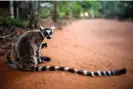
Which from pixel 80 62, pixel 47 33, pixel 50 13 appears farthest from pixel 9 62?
pixel 50 13

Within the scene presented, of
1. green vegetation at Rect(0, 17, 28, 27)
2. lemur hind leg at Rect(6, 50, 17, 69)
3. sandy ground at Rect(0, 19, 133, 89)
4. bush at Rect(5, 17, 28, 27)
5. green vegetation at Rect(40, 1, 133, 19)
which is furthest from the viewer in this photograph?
green vegetation at Rect(40, 1, 133, 19)

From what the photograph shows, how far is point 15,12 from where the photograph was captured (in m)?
11.1

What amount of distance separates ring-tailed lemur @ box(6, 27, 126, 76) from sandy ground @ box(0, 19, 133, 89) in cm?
18

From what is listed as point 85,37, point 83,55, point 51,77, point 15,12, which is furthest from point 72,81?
point 15,12

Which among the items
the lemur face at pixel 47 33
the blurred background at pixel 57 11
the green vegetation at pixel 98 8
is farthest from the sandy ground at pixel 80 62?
the green vegetation at pixel 98 8

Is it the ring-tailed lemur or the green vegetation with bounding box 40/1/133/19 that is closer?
the ring-tailed lemur

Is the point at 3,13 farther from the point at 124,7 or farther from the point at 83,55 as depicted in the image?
the point at 124,7

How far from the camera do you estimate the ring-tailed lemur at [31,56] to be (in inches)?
222

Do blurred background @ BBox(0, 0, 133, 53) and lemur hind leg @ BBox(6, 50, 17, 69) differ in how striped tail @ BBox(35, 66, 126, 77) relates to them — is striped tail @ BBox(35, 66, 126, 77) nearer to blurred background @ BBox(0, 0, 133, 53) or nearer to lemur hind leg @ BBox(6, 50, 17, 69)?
lemur hind leg @ BBox(6, 50, 17, 69)

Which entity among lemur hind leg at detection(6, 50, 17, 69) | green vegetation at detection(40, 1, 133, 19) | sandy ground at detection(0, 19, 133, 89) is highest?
green vegetation at detection(40, 1, 133, 19)

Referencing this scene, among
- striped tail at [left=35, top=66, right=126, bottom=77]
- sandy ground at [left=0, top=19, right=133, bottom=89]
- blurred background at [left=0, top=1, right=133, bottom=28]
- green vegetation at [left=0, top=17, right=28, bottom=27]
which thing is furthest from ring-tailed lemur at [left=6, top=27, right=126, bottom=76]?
blurred background at [left=0, top=1, right=133, bottom=28]

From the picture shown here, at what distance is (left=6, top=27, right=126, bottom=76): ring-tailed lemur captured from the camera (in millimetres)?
5637

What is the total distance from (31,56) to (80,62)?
1263mm

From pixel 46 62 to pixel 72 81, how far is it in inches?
54.0
